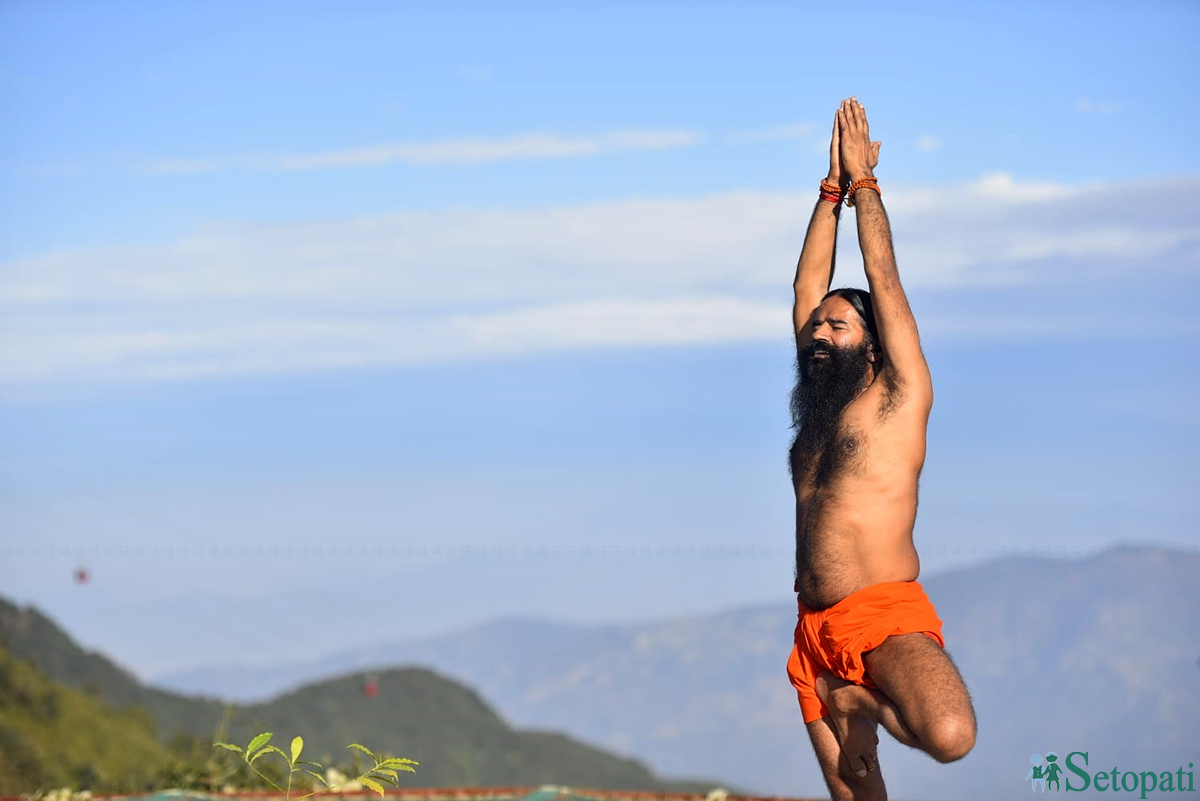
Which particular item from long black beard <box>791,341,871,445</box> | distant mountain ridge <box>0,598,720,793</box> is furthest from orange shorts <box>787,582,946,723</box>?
distant mountain ridge <box>0,598,720,793</box>

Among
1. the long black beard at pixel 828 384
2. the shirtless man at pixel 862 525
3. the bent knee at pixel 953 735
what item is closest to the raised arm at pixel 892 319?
the shirtless man at pixel 862 525

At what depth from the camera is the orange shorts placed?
612 centimetres

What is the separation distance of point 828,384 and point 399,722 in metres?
13.4

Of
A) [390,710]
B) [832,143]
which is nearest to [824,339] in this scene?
[832,143]

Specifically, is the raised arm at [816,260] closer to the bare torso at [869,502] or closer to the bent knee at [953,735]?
the bare torso at [869,502]

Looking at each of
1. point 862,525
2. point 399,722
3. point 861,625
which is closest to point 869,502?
point 862,525

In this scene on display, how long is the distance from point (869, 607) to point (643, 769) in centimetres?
1345

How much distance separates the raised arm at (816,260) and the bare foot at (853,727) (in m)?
1.71

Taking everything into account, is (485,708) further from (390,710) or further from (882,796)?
(882,796)

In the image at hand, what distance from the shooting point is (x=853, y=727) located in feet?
20.8

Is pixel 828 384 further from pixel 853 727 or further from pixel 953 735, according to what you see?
pixel 953 735

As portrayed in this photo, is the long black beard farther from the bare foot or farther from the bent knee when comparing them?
the bent knee

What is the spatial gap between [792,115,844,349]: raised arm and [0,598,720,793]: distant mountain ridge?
10.3 metres

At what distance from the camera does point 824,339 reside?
6660mm
